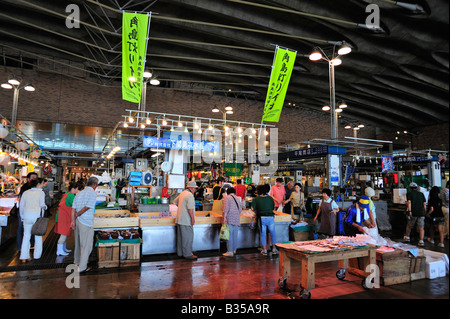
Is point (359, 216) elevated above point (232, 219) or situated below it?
above

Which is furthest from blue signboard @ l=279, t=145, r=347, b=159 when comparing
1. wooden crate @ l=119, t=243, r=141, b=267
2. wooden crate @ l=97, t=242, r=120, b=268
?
wooden crate @ l=97, t=242, r=120, b=268

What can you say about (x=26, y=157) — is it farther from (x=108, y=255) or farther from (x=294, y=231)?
(x=294, y=231)

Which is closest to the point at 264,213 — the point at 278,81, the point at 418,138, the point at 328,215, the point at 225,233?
the point at 225,233

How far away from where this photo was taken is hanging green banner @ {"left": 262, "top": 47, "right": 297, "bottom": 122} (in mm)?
8570

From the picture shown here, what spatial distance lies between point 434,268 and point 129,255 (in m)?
5.64

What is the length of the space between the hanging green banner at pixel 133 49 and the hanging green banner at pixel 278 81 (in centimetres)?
384

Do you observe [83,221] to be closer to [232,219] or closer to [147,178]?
[147,178]

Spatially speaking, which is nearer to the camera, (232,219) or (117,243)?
(117,243)

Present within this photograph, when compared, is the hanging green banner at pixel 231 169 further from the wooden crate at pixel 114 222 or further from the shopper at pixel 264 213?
the wooden crate at pixel 114 222

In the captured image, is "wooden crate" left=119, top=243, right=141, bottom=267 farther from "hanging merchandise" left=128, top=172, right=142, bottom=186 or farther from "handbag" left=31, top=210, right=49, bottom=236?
"hanging merchandise" left=128, top=172, right=142, bottom=186

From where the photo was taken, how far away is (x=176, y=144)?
334 inches

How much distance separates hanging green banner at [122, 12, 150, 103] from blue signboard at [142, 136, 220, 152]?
4.59 ft

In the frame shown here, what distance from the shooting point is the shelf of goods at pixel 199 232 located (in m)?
6.45
